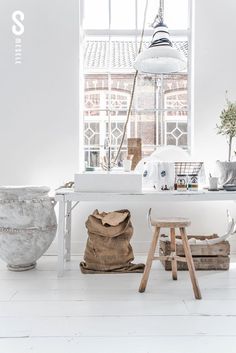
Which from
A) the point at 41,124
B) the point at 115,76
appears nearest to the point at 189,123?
the point at 115,76

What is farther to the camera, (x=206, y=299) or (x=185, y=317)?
(x=206, y=299)

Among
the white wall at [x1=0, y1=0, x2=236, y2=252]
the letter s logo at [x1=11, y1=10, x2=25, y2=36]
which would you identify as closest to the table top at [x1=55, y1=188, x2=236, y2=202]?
the white wall at [x1=0, y1=0, x2=236, y2=252]

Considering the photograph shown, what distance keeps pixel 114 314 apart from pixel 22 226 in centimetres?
132

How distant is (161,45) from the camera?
10.8 feet

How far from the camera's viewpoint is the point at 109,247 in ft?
11.7

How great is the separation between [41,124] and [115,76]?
40.2 inches

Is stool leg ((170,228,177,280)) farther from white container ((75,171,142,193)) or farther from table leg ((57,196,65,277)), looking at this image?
table leg ((57,196,65,277))

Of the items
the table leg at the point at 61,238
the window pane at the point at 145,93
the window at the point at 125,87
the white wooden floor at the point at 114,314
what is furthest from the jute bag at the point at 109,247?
the window pane at the point at 145,93

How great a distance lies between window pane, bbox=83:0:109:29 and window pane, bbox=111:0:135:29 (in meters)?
0.08

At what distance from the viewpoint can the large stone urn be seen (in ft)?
11.5

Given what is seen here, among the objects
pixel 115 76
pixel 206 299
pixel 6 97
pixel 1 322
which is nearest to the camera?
pixel 1 322

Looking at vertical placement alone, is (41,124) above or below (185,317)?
above

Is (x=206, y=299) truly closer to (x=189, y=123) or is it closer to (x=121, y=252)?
(x=121, y=252)

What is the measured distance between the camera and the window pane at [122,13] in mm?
4484
